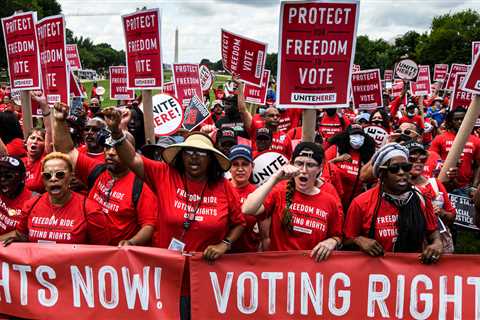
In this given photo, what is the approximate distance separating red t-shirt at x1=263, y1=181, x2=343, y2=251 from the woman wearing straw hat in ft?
0.92

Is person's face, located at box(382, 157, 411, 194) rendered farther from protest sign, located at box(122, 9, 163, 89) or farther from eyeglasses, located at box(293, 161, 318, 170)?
protest sign, located at box(122, 9, 163, 89)

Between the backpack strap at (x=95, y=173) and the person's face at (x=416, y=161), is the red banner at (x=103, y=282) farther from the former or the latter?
the person's face at (x=416, y=161)

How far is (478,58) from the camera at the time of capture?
5004 mm

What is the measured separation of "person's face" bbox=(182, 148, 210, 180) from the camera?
3.65 metres

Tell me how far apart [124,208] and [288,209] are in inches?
51.0

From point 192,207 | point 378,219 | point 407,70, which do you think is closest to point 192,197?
point 192,207

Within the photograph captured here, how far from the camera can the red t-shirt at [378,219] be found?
351 centimetres

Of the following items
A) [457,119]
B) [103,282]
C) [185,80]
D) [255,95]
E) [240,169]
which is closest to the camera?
[103,282]

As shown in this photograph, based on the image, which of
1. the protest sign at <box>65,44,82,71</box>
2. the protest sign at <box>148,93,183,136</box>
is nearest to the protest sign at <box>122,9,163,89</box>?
the protest sign at <box>148,93,183,136</box>

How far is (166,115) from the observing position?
7355mm

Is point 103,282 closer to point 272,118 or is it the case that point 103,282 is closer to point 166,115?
point 166,115

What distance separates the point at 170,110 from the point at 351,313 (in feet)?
15.2

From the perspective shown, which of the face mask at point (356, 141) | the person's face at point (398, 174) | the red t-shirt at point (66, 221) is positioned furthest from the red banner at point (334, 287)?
the face mask at point (356, 141)

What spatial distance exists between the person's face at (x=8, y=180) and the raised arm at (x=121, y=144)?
121 cm
